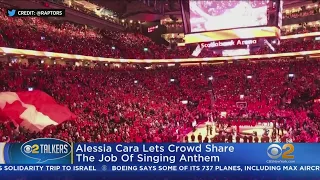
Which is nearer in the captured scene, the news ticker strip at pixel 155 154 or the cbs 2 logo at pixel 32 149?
the news ticker strip at pixel 155 154

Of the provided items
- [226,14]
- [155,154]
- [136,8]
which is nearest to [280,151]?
[155,154]

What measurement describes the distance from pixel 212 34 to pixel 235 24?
99 centimetres

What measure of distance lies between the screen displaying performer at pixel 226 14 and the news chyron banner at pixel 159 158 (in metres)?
4.90

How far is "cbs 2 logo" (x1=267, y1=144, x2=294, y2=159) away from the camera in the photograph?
455 inches

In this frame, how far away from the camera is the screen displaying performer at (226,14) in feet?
42.4

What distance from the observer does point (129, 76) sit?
Result: 3688cm

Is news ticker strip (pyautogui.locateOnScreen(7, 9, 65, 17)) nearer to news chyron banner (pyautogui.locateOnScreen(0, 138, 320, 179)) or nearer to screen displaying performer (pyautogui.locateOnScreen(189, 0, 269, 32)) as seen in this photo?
screen displaying performer (pyautogui.locateOnScreen(189, 0, 269, 32))

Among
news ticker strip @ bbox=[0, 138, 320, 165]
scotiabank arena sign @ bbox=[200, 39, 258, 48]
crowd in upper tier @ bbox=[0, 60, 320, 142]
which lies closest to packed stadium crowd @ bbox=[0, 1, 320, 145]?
crowd in upper tier @ bbox=[0, 60, 320, 142]

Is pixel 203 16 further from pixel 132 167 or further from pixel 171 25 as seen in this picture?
pixel 171 25

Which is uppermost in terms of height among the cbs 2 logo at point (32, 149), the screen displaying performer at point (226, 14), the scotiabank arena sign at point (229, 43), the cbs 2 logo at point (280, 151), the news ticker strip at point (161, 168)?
the screen displaying performer at point (226, 14)

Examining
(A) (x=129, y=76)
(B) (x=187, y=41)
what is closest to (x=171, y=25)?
(A) (x=129, y=76)

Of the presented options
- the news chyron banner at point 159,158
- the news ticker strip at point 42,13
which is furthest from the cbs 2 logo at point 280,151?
the news ticker strip at point 42,13

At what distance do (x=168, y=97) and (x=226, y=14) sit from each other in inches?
684

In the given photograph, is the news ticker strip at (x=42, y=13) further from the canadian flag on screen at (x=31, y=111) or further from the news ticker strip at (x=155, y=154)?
the news ticker strip at (x=155, y=154)
